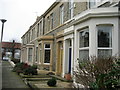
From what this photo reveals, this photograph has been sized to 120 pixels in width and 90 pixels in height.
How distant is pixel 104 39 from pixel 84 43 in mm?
1435

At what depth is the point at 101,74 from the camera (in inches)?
248

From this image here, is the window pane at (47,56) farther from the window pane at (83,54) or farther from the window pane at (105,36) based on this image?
the window pane at (105,36)

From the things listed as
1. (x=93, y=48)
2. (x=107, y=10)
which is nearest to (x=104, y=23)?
(x=107, y=10)

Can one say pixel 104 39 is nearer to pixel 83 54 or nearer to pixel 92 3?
pixel 83 54

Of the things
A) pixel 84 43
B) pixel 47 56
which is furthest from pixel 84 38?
pixel 47 56

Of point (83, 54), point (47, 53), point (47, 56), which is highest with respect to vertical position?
point (47, 53)

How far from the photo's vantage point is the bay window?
9.87 metres

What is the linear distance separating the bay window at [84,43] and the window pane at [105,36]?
85 centimetres

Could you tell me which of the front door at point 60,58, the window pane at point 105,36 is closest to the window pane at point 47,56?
the front door at point 60,58

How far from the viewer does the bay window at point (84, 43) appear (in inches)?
389

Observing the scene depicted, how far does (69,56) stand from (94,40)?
511 cm

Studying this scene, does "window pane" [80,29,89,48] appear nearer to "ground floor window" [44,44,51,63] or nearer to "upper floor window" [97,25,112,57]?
"upper floor window" [97,25,112,57]

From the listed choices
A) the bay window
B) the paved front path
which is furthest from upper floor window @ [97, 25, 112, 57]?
the paved front path

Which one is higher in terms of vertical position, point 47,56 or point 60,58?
point 47,56
